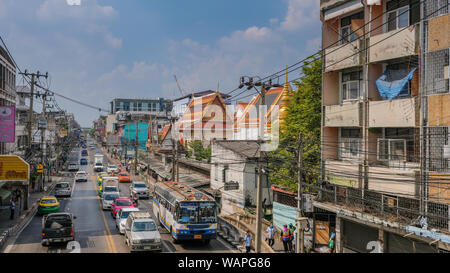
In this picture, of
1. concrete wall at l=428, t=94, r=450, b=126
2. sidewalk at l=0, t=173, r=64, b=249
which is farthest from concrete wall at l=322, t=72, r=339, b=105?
sidewalk at l=0, t=173, r=64, b=249

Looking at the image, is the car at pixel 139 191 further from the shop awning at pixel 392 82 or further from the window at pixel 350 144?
the shop awning at pixel 392 82

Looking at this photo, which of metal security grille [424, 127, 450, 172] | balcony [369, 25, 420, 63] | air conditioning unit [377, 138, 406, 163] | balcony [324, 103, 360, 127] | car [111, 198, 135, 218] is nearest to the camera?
metal security grille [424, 127, 450, 172]

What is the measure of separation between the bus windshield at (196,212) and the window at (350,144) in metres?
8.58

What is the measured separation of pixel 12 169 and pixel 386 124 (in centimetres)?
2507

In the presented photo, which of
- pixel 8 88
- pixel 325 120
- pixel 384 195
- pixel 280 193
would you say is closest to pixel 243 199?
pixel 280 193

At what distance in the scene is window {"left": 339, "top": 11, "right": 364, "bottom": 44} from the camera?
21.5 metres

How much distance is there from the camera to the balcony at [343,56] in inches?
809

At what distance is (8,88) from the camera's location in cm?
3859

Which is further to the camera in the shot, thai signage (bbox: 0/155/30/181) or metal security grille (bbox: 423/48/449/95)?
thai signage (bbox: 0/155/30/181)

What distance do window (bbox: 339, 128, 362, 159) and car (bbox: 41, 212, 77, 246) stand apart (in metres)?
16.6

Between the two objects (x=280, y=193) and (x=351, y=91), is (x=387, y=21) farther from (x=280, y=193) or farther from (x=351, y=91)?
(x=280, y=193)

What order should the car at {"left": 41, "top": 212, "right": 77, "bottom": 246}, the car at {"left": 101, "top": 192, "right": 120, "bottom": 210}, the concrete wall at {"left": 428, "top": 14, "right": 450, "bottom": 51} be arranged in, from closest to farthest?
1. the concrete wall at {"left": 428, "top": 14, "right": 450, "bottom": 51}
2. the car at {"left": 41, "top": 212, "right": 77, "bottom": 246}
3. the car at {"left": 101, "top": 192, "right": 120, "bottom": 210}

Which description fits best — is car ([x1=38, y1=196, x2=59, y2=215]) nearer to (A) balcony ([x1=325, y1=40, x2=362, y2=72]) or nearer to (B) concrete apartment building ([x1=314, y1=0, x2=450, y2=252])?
(B) concrete apartment building ([x1=314, y1=0, x2=450, y2=252])

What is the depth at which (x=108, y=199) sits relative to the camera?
3716 centimetres
